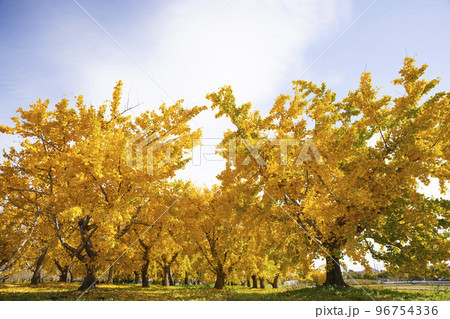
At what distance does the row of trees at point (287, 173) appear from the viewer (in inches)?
436

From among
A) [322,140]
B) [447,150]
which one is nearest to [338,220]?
[322,140]

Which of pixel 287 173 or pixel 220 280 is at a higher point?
pixel 287 173

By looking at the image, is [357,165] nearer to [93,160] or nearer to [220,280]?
[93,160]

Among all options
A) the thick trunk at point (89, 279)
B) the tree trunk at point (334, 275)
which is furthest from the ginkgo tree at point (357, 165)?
the thick trunk at point (89, 279)

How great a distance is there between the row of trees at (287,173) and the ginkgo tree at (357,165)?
5 cm

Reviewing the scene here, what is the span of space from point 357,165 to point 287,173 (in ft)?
9.91

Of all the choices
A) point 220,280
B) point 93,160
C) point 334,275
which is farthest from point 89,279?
point 334,275

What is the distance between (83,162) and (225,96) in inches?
293

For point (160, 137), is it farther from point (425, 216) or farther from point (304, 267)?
point (425, 216)

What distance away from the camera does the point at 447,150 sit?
11.4 metres

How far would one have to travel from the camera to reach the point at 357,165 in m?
11.4
